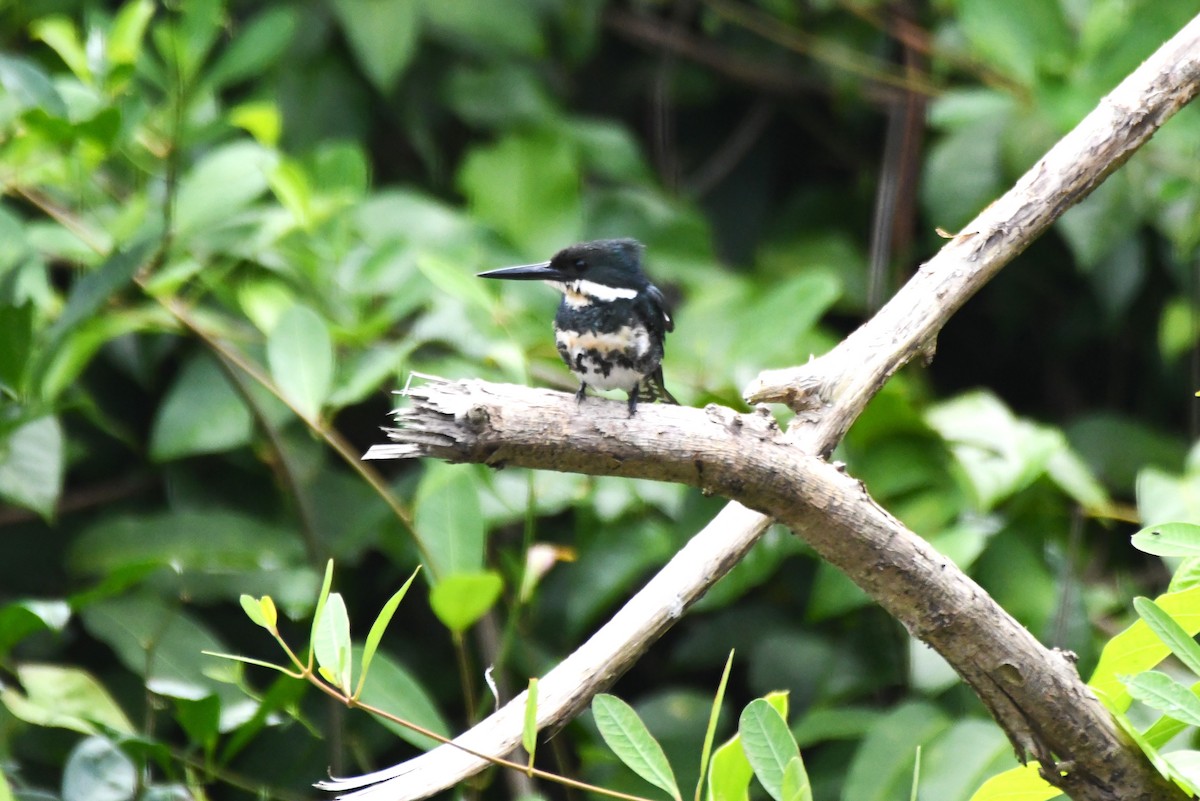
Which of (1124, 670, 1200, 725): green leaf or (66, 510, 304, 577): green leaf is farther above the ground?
(66, 510, 304, 577): green leaf

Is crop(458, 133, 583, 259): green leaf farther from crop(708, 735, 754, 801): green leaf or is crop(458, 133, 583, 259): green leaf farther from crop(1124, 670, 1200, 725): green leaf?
crop(1124, 670, 1200, 725): green leaf

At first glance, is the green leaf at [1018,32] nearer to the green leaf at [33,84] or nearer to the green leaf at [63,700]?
the green leaf at [33,84]

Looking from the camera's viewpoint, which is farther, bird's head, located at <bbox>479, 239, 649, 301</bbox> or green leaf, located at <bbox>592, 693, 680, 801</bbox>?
bird's head, located at <bbox>479, 239, 649, 301</bbox>

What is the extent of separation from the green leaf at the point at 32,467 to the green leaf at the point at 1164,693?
1.88 meters

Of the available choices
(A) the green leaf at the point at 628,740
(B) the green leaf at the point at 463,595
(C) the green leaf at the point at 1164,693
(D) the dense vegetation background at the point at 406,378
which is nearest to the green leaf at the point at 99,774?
(D) the dense vegetation background at the point at 406,378

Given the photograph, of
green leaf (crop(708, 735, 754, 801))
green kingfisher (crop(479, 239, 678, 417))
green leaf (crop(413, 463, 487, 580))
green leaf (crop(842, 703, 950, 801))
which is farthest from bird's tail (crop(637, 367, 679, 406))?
green leaf (crop(708, 735, 754, 801))

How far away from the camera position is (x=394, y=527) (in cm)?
271

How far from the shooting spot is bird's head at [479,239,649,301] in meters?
2.21

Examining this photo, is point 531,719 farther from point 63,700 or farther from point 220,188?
point 220,188

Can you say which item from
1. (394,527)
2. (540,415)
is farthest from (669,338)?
(540,415)

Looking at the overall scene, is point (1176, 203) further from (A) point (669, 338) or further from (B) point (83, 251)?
(B) point (83, 251)

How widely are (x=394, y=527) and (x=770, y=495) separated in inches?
54.9

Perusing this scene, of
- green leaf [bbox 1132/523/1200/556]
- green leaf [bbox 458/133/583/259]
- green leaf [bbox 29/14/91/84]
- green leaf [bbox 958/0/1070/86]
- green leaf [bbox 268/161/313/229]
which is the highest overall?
green leaf [bbox 958/0/1070/86]

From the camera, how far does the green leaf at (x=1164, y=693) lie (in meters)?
1.37
